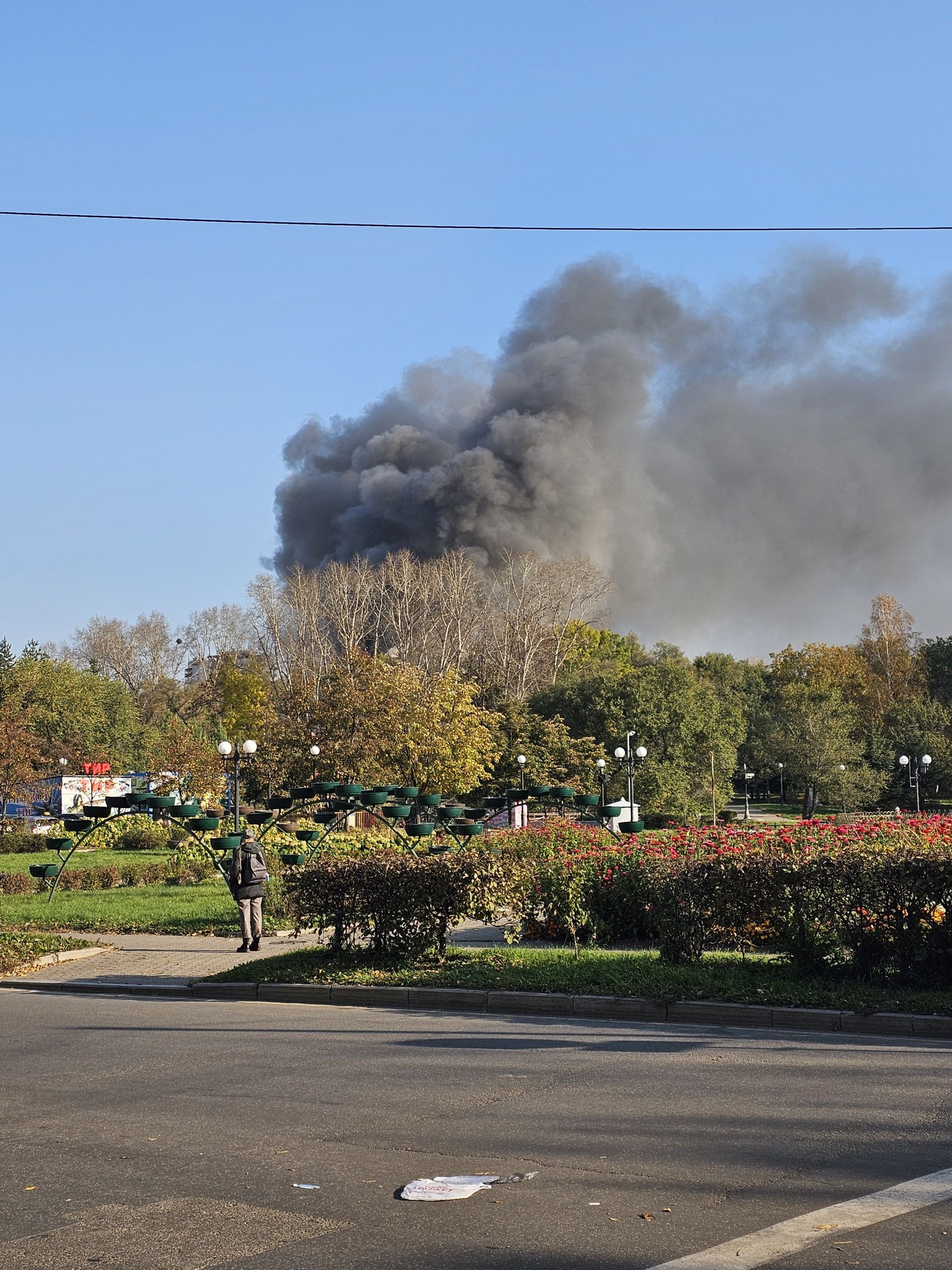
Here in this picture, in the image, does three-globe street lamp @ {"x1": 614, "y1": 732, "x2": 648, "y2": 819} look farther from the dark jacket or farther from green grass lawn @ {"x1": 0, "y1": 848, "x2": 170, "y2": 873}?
the dark jacket

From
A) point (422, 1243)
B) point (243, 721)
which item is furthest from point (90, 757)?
point (422, 1243)

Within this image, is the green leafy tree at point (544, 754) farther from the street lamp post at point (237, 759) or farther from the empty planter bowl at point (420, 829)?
the empty planter bowl at point (420, 829)

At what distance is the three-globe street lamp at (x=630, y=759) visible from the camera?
3200 cm

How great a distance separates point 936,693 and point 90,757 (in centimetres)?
5507

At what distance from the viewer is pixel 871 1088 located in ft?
23.5

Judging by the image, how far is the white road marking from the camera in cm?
437

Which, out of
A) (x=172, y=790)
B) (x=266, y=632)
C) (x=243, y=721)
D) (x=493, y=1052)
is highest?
(x=266, y=632)

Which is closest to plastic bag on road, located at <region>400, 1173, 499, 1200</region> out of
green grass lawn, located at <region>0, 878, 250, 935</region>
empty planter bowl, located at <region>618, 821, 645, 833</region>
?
green grass lawn, located at <region>0, 878, 250, 935</region>

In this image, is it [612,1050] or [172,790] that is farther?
[172,790]

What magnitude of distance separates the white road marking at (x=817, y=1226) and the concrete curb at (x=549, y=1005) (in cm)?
397

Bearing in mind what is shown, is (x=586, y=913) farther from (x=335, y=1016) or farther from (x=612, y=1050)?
(x=612, y=1050)

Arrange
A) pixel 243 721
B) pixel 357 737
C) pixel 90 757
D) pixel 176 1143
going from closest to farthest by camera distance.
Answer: pixel 176 1143 → pixel 357 737 → pixel 90 757 → pixel 243 721

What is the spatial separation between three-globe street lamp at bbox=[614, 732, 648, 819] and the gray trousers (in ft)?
44.3

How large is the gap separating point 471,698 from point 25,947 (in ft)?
99.4
